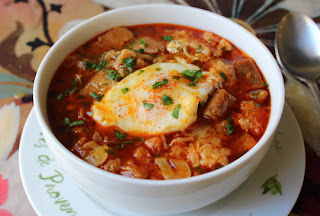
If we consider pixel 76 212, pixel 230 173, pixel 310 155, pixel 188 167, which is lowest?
pixel 310 155

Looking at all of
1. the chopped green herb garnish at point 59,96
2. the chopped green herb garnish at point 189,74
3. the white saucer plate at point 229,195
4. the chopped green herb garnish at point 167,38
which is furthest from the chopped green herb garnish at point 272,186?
the chopped green herb garnish at point 59,96

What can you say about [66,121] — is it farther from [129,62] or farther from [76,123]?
[129,62]

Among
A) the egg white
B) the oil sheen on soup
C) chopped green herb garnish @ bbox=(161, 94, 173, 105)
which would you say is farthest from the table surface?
chopped green herb garnish @ bbox=(161, 94, 173, 105)

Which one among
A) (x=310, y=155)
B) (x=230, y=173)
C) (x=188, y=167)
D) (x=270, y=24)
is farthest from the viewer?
(x=270, y=24)

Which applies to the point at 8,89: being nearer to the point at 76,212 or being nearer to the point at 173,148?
the point at 76,212

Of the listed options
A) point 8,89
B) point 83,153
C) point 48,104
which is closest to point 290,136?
point 83,153

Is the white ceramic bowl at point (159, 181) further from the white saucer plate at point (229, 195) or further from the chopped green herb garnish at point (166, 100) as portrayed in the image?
the chopped green herb garnish at point (166, 100)

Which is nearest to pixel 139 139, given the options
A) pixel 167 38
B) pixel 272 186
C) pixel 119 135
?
pixel 119 135
